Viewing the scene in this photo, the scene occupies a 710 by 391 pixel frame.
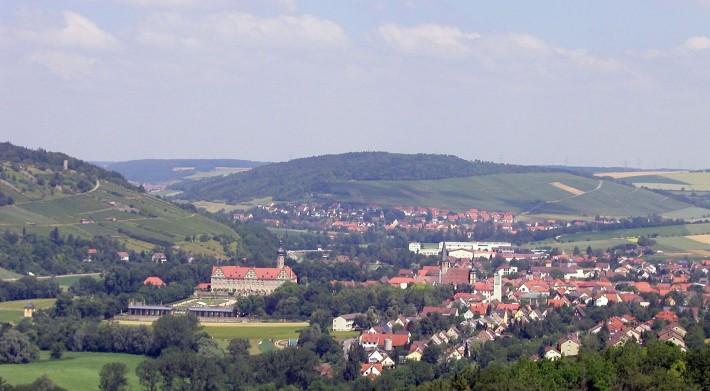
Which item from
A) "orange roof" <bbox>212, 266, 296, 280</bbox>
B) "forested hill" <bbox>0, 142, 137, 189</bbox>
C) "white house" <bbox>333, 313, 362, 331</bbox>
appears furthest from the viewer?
"forested hill" <bbox>0, 142, 137, 189</bbox>

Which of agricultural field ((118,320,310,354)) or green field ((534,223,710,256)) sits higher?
green field ((534,223,710,256))

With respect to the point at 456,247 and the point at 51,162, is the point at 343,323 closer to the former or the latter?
the point at 456,247

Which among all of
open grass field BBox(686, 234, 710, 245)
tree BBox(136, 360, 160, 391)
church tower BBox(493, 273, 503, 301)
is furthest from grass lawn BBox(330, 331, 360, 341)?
open grass field BBox(686, 234, 710, 245)

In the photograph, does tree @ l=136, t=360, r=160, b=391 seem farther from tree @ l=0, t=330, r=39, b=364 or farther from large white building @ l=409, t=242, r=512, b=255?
large white building @ l=409, t=242, r=512, b=255

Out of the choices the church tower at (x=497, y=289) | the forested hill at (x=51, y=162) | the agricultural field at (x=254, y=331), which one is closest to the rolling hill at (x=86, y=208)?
the forested hill at (x=51, y=162)

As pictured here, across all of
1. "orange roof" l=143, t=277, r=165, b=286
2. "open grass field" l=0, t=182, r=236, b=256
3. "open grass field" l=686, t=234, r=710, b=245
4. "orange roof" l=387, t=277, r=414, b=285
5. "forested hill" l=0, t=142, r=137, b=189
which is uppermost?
"forested hill" l=0, t=142, r=137, b=189

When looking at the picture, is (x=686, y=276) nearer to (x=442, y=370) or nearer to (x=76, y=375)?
(x=442, y=370)
